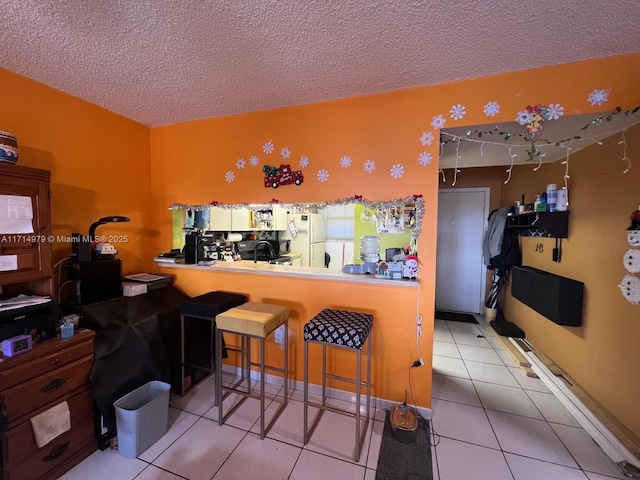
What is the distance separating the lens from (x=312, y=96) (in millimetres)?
2006

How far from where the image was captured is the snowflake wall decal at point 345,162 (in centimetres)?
204

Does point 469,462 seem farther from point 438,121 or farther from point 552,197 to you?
point 552,197

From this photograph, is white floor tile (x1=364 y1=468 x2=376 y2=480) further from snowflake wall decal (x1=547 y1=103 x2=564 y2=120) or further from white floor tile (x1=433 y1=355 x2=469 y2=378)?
snowflake wall decal (x1=547 y1=103 x2=564 y2=120)

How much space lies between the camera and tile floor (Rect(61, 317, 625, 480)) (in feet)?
4.87

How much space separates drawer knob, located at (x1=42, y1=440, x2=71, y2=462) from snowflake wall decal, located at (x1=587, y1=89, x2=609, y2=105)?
3.67m

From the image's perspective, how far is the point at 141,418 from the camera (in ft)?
5.12

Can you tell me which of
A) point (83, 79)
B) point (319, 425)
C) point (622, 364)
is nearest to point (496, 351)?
point (622, 364)

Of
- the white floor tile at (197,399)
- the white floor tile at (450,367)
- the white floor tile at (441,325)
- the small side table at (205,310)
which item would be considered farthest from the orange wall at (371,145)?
the white floor tile at (441,325)

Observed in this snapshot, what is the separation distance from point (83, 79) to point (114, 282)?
147cm

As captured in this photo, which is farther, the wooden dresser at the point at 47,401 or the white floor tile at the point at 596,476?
the white floor tile at the point at 596,476

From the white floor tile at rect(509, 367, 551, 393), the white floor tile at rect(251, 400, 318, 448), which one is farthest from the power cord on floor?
the white floor tile at rect(509, 367, 551, 393)

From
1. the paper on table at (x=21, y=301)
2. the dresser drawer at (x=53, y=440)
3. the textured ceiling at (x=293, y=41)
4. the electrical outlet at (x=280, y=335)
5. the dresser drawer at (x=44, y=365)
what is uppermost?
the textured ceiling at (x=293, y=41)

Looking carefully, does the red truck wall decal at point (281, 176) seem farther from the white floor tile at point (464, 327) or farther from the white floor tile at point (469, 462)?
the white floor tile at point (464, 327)

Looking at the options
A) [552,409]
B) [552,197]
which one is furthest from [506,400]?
[552,197]
